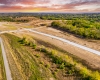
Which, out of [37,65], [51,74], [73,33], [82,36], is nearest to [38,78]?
[51,74]

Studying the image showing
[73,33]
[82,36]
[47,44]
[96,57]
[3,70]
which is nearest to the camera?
[3,70]

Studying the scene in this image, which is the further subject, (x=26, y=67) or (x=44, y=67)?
(x=44, y=67)

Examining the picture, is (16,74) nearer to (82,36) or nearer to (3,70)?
(3,70)

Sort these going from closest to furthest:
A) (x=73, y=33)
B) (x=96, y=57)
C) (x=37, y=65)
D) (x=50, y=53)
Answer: (x=37, y=65) → (x=96, y=57) → (x=50, y=53) → (x=73, y=33)

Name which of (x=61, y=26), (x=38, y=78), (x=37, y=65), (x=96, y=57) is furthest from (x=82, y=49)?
(x=61, y=26)

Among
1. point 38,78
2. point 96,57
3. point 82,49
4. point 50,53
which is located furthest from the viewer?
point 82,49

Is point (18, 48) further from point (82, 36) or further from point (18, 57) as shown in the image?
point (82, 36)

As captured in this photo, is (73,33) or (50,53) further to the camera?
(73,33)

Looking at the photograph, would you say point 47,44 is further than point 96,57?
Yes

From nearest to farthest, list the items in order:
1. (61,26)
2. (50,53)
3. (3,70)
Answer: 1. (3,70)
2. (50,53)
3. (61,26)
